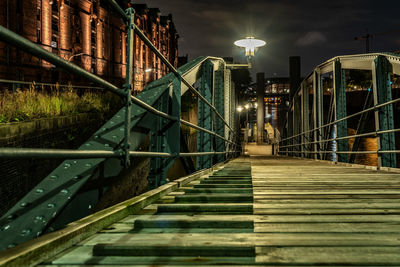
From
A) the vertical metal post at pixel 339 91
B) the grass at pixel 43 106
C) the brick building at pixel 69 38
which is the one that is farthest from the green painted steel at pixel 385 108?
the brick building at pixel 69 38

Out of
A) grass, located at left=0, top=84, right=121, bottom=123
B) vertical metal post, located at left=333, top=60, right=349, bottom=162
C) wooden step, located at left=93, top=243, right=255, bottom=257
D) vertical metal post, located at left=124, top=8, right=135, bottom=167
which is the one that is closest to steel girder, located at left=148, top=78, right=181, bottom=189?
vertical metal post, located at left=124, top=8, right=135, bottom=167

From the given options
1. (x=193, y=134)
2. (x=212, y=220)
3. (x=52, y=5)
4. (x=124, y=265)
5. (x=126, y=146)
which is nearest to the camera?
(x=124, y=265)

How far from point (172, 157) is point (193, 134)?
14998 mm

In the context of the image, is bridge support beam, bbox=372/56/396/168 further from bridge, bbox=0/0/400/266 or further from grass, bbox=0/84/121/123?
grass, bbox=0/84/121/123

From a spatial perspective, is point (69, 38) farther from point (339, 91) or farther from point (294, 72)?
point (339, 91)

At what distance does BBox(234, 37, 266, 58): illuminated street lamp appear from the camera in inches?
411

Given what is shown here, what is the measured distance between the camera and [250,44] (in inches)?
413

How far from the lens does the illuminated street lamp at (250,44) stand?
10.4m

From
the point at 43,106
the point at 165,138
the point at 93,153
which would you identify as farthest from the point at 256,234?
the point at 43,106

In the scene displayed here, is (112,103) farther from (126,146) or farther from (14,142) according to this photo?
(126,146)

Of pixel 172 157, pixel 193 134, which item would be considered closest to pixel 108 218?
pixel 172 157

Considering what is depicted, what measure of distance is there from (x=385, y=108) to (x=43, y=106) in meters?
7.98

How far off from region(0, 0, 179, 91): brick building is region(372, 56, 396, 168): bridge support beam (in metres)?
9.97

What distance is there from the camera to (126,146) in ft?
6.50
